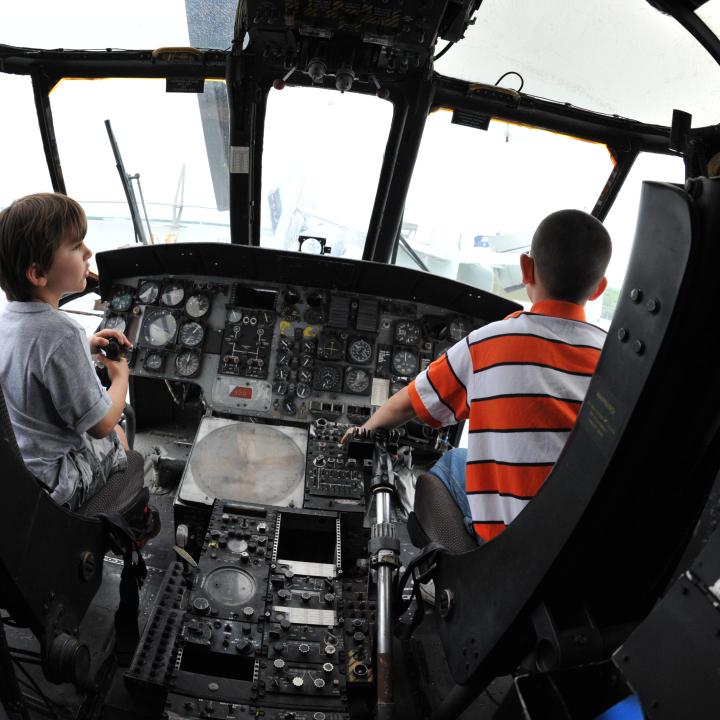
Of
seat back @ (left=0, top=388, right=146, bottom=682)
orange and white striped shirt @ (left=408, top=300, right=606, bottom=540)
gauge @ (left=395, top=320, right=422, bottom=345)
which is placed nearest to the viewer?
seat back @ (left=0, top=388, right=146, bottom=682)

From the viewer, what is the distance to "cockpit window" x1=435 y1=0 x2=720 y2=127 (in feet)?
9.14

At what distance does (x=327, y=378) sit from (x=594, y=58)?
2.18 metres

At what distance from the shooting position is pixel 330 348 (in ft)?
11.4

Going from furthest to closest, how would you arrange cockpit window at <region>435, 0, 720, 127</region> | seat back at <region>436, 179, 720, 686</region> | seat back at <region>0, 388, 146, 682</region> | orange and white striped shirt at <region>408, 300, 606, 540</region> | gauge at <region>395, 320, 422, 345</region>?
gauge at <region>395, 320, 422, 345</region>
cockpit window at <region>435, 0, 720, 127</region>
orange and white striped shirt at <region>408, 300, 606, 540</region>
seat back at <region>0, 388, 146, 682</region>
seat back at <region>436, 179, 720, 686</region>

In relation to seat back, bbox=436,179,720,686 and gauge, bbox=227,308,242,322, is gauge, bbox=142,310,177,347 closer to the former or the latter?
gauge, bbox=227,308,242,322

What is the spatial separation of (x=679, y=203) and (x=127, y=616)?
6.04ft

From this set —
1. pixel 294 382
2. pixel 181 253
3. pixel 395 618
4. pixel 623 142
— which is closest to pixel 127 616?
pixel 395 618

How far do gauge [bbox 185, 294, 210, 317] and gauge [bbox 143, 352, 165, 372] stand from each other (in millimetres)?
303

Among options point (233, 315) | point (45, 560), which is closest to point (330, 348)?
point (233, 315)

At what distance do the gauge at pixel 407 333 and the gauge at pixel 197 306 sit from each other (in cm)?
113

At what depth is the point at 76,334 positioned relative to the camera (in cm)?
164

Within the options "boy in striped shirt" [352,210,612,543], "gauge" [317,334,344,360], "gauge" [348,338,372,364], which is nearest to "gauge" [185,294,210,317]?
"gauge" [317,334,344,360]

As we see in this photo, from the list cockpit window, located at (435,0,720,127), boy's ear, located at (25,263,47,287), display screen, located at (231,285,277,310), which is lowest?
display screen, located at (231,285,277,310)

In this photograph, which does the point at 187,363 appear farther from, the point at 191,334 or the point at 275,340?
the point at 275,340
